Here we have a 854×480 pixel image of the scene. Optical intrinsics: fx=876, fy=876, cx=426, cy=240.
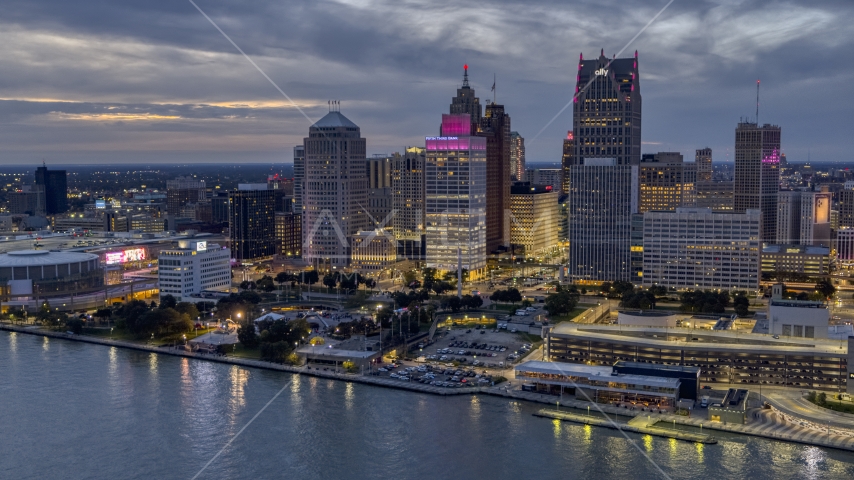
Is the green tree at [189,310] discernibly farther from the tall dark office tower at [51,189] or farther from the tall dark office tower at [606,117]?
the tall dark office tower at [51,189]

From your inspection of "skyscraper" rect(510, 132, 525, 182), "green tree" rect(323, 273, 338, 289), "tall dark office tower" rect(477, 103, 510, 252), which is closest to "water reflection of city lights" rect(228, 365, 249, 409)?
"green tree" rect(323, 273, 338, 289)

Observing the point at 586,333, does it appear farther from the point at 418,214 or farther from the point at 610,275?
the point at 418,214

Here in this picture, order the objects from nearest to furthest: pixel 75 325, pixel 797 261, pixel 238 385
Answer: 1. pixel 238 385
2. pixel 75 325
3. pixel 797 261

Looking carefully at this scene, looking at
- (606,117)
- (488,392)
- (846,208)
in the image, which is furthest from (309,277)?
(846,208)

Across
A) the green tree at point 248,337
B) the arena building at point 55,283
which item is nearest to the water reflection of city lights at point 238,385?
the green tree at point 248,337

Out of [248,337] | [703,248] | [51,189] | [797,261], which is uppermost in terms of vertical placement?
[51,189]

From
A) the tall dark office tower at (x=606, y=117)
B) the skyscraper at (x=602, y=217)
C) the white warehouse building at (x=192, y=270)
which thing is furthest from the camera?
the tall dark office tower at (x=606, y=117)

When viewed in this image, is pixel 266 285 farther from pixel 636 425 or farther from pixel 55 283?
pixel 636 425
